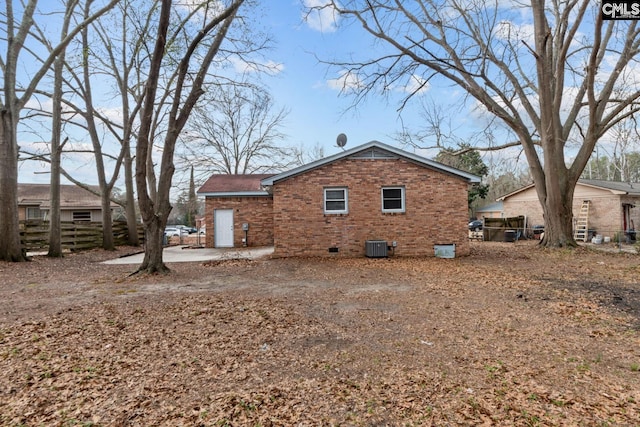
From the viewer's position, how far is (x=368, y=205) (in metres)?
12.0

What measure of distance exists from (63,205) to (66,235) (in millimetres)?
11355

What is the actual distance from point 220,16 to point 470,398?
919cm

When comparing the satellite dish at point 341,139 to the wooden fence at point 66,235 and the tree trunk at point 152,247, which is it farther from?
the wooden fence at point 66,235

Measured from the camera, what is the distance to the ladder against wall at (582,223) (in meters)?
19.2

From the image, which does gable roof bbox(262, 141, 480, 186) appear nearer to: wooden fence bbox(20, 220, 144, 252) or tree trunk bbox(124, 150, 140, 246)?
tree trunk bbox(124, 150, 140, 246)

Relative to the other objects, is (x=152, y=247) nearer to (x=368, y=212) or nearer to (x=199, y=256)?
(x=199, y=256)

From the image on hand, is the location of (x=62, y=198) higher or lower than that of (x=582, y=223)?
higher

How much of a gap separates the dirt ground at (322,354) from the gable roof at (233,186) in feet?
29.6

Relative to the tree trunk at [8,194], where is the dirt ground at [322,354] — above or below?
below

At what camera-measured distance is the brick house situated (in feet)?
39.0

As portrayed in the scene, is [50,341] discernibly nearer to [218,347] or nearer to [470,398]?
[218,347]

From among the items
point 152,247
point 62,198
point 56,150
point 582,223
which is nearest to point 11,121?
point 56,150

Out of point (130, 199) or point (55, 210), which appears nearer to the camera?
point (55, 210)

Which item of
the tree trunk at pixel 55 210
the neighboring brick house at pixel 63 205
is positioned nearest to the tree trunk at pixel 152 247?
the tree trunk at pixel 55 210
